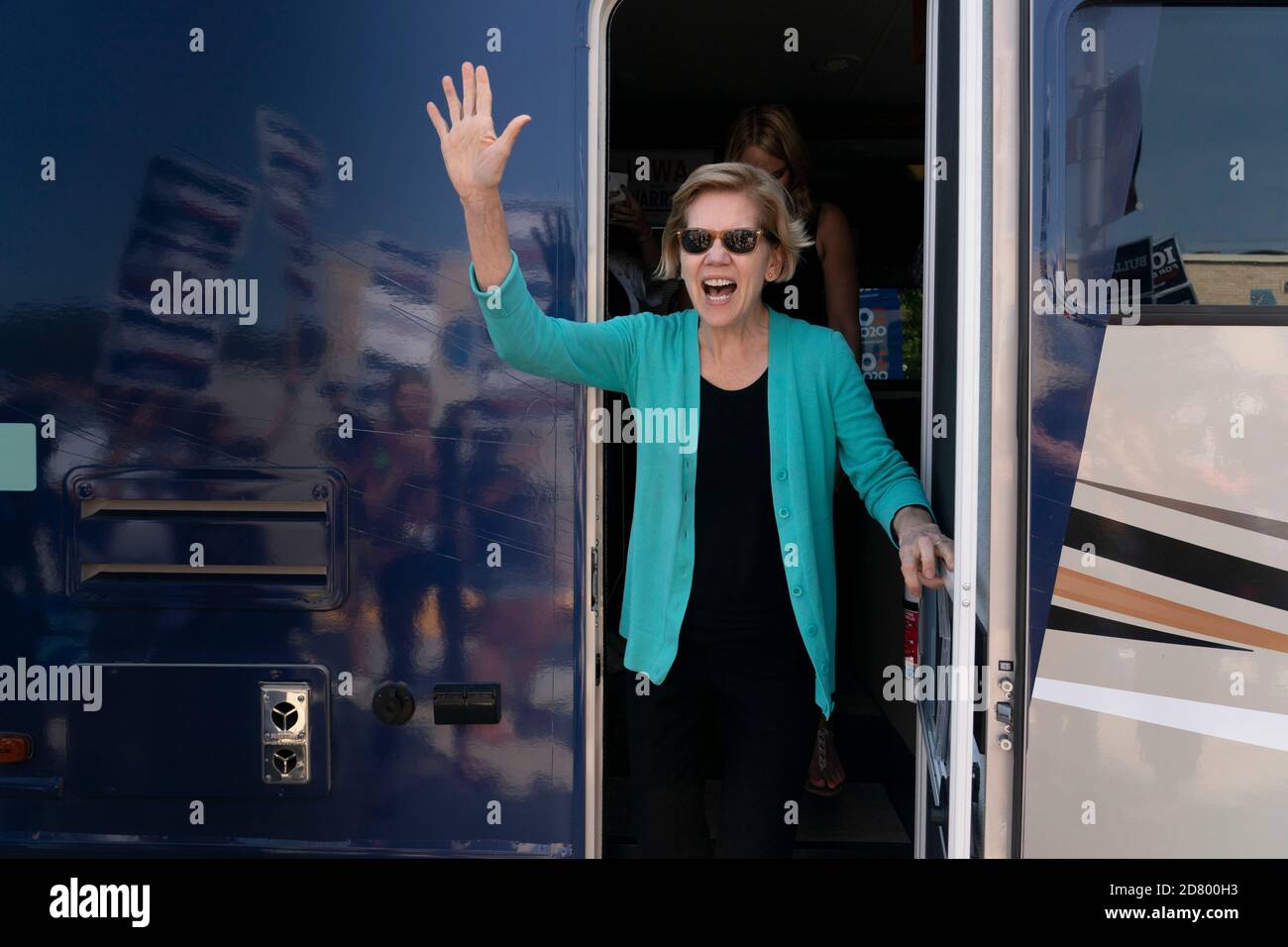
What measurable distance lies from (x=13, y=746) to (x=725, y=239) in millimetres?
1802

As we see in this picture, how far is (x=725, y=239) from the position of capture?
2006 millimetres

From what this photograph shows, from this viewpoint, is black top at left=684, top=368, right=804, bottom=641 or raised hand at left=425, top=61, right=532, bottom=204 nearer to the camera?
raised hand at left=425, top=61, right=532, bottom=204

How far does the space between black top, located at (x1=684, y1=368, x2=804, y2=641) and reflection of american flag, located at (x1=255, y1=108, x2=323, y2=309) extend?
92 cm

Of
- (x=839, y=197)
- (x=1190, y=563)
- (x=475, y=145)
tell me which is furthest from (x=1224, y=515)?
(x=839, y=197)

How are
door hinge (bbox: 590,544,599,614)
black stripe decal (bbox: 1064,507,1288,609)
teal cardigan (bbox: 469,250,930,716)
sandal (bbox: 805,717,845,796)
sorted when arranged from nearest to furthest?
black stripe decal (bbox: 1064,507,1288,609), teal cardigan (bbox: 469,250,930,716), door hinge (bbox: 590,544,599,614), sandal (bbox: 805,717,845,796)

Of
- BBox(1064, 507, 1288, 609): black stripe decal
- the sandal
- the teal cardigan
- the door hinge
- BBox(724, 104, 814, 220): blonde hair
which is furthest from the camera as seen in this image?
the sandal

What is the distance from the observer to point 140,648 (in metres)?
2.13

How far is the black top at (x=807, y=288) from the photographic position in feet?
9.28

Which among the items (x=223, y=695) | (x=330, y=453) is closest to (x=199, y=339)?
(x=330, y=453)

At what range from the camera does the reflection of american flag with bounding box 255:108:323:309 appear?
2.06 m

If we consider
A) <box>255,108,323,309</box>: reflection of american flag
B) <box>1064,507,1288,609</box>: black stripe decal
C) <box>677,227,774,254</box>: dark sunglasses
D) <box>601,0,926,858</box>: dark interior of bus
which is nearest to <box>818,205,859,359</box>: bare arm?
<box>601,0,926,858</box>: dark interior of bus

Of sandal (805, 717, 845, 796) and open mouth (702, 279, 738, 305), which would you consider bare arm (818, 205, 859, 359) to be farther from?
sandal (805, 717, 845, 796)

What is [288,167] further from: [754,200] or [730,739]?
[730,739]
